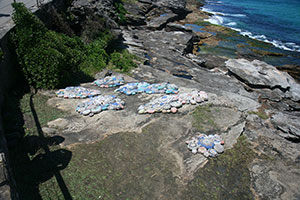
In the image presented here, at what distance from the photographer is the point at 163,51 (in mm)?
20531

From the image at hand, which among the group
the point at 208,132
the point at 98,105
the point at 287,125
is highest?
the point at 98,105

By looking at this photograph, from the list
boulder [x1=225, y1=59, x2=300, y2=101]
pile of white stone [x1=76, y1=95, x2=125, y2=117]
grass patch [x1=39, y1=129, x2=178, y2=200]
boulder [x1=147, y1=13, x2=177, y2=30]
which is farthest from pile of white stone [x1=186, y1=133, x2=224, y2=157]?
boulder [x1=147, y1=13, x2=177, y2=30]

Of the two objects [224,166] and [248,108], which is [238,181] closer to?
[224,166]

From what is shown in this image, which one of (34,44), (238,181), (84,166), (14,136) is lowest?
(238,181)

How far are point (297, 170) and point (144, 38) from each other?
19.7m

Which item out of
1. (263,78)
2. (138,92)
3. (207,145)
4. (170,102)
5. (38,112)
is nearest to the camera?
(207,145)

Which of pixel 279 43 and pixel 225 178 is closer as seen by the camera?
pixel 225 178

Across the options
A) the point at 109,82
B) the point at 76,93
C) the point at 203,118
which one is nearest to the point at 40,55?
the point at 76,93

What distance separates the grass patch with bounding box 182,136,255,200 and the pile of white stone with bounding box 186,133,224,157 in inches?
7.8

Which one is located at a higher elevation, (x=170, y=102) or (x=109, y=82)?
(x=170, y=102)

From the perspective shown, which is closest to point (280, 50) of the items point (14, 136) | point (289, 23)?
point (289, 23)

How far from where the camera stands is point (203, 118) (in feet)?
26.2

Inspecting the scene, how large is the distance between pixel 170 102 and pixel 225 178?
3.59 m

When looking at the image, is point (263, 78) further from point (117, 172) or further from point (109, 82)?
point (117, 172)
